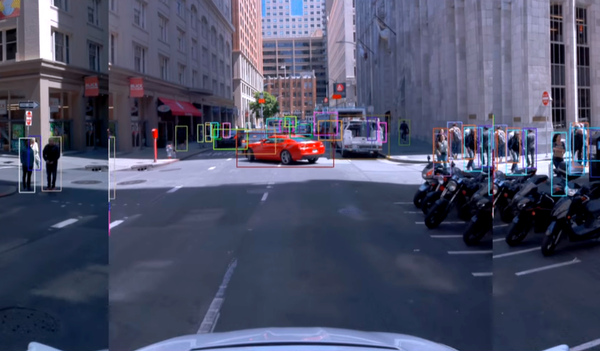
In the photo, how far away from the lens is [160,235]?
6.70m

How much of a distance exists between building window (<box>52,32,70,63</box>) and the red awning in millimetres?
936

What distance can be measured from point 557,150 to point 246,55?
6.15 meters

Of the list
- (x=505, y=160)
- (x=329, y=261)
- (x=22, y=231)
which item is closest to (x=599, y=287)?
(x=505, y=160)

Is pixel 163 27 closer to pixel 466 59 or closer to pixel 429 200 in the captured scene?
pixel 466 59

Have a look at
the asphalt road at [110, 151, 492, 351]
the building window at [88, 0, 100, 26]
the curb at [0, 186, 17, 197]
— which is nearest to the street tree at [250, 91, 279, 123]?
the asphalt road at [110, 151, 492, 351]

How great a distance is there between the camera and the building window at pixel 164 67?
5211mm

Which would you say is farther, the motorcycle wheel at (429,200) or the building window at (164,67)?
the motorcycle wheel at (429,200)

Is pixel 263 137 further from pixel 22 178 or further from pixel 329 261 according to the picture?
pixel 22 178

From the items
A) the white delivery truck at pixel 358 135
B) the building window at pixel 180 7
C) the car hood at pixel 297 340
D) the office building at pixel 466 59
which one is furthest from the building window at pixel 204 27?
the car hood at pixel 297 340

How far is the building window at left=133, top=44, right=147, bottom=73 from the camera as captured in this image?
486cm

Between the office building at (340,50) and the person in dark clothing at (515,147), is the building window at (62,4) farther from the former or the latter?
the person in dark clothing at (515,147)

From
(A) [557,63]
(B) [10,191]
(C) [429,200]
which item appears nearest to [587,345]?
(C) [429,200]

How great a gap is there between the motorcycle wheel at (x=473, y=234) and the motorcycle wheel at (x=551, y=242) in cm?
298

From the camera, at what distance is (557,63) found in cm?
1241
